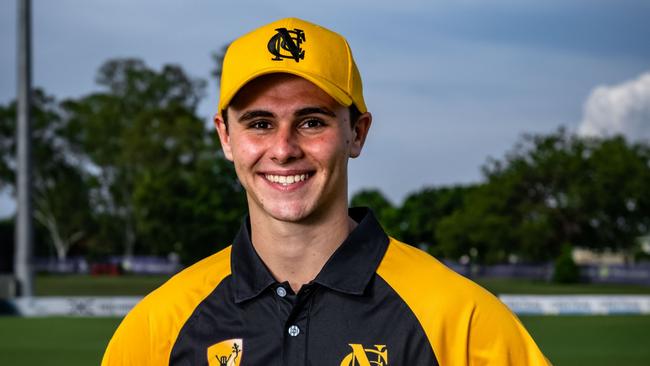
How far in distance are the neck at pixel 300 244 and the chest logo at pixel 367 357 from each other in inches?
10.7

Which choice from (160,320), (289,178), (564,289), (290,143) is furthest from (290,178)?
(564,289)

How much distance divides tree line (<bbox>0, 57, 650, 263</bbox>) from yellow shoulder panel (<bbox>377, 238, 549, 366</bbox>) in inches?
1871

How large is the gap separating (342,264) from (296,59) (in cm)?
66

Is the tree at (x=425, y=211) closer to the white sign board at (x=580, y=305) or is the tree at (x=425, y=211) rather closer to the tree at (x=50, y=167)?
the tree at (x=50, y=167)

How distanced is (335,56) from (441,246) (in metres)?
62.2

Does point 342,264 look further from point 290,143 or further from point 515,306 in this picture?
point 515,306

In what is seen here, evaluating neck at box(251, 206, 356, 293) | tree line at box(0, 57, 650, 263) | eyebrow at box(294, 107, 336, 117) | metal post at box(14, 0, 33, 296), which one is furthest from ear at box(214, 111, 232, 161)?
tree line at box(0, 57, 650, 263)

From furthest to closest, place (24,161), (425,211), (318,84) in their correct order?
1. (425,211)
2. (24,161)
3. (318,84)

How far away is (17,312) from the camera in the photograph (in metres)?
23.2

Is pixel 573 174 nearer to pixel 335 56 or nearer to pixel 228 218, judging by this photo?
pixel 228 218

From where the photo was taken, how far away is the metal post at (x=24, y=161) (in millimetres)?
24734

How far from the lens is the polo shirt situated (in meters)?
2.91

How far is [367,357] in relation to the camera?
2.95 m

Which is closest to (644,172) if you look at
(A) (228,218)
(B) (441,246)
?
(B) (441,246)
